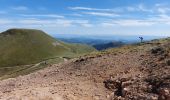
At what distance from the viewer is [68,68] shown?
29.7 meters

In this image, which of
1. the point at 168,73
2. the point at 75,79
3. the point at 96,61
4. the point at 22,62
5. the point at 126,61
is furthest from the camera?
the point at 22,62

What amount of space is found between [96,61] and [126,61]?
10.6ft

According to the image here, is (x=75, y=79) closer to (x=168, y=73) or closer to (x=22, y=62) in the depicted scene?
(x=168, y=73)

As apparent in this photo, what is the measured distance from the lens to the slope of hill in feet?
64.7

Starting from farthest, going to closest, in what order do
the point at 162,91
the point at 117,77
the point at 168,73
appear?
the point at 117,77, the point at 168,73, the point at 162,91

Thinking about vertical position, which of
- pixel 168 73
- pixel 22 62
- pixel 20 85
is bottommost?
pixel 22 62

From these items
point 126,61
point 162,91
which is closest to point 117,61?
point 126,61

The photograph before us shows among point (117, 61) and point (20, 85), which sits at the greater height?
point (117, 61)

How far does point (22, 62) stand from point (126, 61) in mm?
148578

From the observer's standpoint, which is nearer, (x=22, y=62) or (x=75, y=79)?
(x=75, y=79)

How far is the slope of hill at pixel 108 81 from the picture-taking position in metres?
19.7

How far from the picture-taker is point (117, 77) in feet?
75.5

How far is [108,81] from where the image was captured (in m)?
22.8

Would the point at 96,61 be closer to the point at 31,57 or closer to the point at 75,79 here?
the point at 75,79
